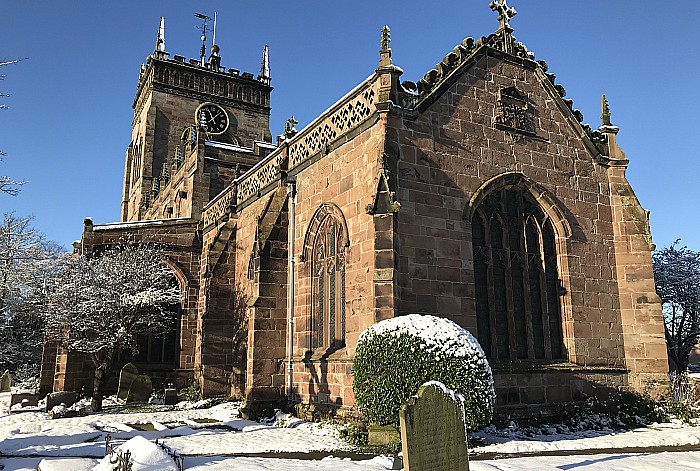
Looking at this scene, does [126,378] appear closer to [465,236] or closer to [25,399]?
[25,399]

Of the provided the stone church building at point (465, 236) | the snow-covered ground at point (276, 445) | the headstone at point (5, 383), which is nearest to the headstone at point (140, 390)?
the snow-covered ground at point (276, 445)

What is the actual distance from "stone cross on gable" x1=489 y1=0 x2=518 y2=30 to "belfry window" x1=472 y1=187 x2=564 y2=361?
15.7 feet

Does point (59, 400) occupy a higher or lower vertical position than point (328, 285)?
lower

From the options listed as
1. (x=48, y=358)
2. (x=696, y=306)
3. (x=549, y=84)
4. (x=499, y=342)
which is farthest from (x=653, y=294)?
(x=48, y=358)

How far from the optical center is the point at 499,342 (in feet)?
45.9

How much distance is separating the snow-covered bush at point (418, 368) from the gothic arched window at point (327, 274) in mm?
3569

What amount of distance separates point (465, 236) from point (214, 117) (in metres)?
31.0

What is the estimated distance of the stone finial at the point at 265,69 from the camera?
43.8 m

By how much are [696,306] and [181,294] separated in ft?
86.3

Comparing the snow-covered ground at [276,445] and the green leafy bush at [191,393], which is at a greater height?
the green leafy bush at [191,393]

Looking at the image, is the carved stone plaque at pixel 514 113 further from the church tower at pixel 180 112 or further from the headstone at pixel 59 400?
the church tower at pixel 180 112

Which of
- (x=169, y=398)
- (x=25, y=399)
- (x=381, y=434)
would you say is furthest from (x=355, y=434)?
(x=25, y=399)

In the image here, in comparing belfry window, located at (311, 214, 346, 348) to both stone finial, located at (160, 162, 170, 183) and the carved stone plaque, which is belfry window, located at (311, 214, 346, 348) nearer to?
the carved stone plaque

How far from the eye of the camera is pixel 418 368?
31.8 ft
